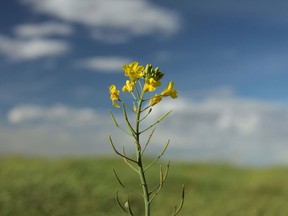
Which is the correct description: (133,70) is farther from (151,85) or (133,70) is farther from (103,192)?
(103,192)

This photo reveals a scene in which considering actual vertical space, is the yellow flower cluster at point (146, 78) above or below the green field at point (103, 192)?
above

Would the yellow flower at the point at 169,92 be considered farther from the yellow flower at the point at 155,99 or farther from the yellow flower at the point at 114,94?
the yellow flower at the point at 114,94

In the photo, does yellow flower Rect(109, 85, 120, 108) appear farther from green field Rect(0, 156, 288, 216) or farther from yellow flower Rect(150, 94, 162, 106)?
green field Rect(0, 156, 288, 216)

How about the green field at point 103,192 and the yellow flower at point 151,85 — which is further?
the green field at point 103,192

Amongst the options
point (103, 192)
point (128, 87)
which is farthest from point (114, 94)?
point (103, 192)

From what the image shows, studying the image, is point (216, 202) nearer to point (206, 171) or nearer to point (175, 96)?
point (206, 171)

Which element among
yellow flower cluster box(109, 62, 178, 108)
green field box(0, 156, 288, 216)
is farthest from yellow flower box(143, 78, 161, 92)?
green field box(0, 156, 288, 216)

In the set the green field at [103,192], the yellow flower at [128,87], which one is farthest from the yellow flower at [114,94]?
the green field at [103,192]
